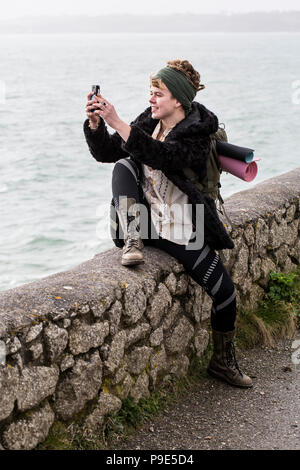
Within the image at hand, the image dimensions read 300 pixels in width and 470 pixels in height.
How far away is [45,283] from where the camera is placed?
10.2 ft

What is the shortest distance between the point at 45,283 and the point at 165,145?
924 mm

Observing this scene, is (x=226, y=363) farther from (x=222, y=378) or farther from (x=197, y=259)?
(x=197, y=259)

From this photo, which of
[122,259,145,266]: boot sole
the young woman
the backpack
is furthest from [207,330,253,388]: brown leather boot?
the backpack

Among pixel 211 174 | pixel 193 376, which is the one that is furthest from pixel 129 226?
pixel 193 376

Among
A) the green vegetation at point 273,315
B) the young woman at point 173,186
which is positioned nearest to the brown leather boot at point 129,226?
Answer: the young woman at point 173,186

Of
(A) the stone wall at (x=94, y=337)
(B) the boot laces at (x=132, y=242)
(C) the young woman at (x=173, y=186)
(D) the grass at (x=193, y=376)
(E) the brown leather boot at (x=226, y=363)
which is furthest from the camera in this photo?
(E) the brown leather boot at (x=226, y=363)

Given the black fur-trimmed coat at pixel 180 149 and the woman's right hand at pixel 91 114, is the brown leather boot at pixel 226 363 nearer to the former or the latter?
the black fur-trimmed coat at pixel 180 149

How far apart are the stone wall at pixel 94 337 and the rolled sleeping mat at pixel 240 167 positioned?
615 mm

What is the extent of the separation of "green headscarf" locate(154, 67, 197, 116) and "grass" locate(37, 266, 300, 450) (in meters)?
1.53

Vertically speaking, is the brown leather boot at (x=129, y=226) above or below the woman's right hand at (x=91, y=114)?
below

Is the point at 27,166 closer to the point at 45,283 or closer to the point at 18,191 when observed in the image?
the point at 18,191

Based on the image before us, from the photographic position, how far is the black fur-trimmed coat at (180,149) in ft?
10.6

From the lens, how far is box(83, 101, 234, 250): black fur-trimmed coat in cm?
324

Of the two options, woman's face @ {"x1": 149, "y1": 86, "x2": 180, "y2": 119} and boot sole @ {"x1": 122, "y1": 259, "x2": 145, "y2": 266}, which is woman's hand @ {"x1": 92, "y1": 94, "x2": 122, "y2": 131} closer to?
woman's face @ {"x1": 149, "y1": 86, "x2": 180, "y2": 119}
